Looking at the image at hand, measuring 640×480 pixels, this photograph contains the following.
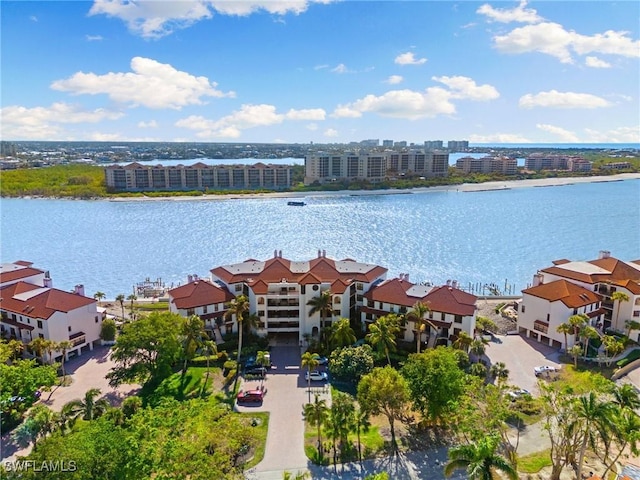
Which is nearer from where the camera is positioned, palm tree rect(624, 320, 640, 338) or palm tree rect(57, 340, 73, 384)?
palm tree rect(57, 340, 73, 384)

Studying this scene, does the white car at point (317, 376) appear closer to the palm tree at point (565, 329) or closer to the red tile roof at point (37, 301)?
the palm tree at point (565, 329)

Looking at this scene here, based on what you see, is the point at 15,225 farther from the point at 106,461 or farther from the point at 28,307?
the point at 106,461

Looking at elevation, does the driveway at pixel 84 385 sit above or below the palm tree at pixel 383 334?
below

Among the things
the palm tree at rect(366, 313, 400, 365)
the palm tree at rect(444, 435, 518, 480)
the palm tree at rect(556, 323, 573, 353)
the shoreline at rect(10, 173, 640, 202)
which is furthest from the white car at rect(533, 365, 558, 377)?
the shoreline at rect(10, 173, 640, 202)

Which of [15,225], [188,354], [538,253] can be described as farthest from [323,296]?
[15,225]

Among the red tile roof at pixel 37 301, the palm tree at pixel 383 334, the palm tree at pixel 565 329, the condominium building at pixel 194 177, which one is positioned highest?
the condominium building at pixel 194 177

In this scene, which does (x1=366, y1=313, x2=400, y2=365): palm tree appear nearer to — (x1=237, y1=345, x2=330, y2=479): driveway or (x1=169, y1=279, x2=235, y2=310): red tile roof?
(x1=237, y1=345, x2=330, y2=479): driveway

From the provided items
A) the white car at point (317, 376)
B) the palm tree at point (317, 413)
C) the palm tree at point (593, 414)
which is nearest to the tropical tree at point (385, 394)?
the palm tree at point (317, 413)
